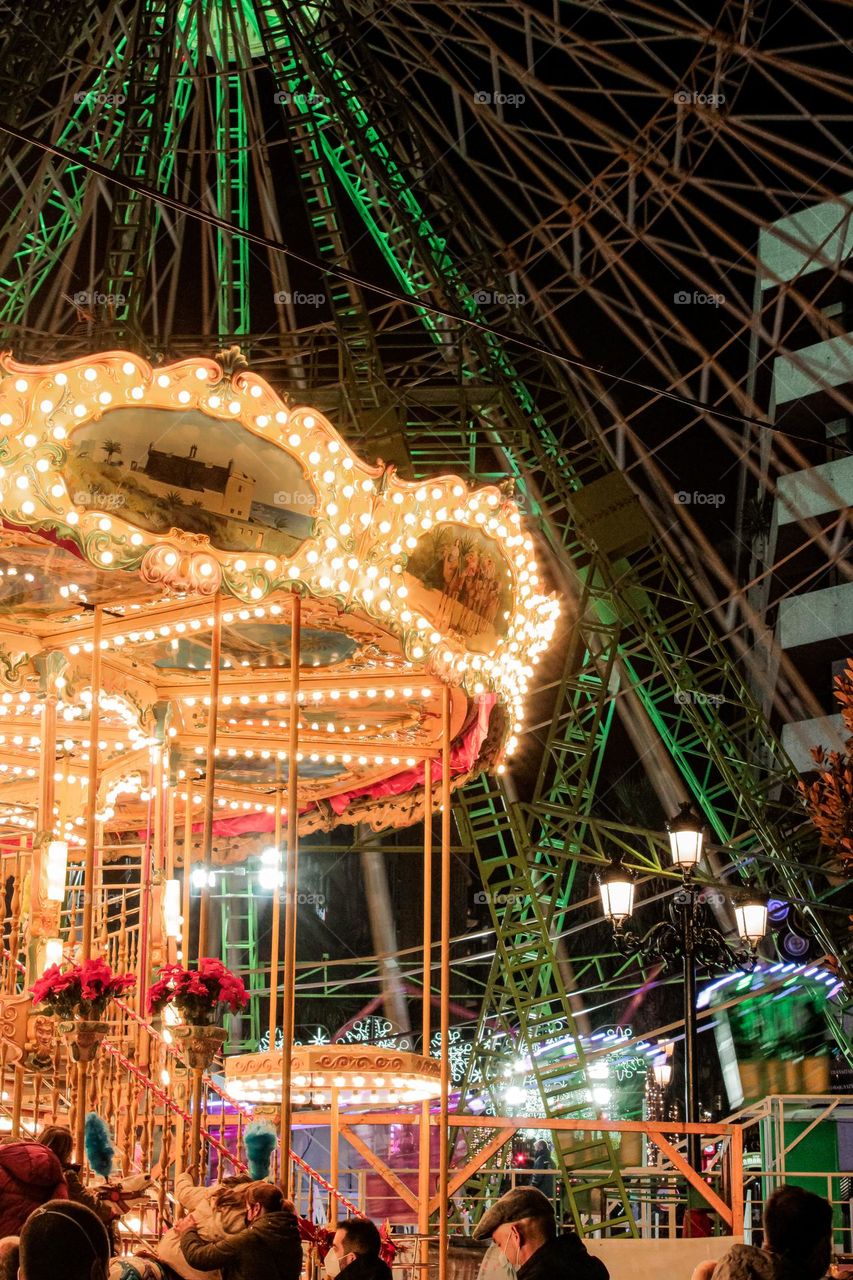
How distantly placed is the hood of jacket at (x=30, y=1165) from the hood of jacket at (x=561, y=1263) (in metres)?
2.60

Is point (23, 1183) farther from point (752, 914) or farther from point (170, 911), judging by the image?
point (752, 914)

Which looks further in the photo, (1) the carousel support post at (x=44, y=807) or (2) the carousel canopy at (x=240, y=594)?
(1) the carousel support post at (x=44, y=807)

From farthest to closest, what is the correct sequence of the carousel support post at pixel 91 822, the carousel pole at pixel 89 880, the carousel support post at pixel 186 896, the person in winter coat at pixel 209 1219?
the carousel support post at pixel 186 896
the carousel support post at pixel 91 822
the carousel pole at pixel 89 880
the person in winter coat at pixel 209 1219

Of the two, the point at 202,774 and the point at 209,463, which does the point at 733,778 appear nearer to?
the point at 202,774

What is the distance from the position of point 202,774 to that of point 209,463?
665cm

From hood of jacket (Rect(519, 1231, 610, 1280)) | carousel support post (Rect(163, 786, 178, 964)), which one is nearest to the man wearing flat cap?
hood of jacket (Rect(519, 1231, 610, 1280))

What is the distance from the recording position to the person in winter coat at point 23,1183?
267 inches

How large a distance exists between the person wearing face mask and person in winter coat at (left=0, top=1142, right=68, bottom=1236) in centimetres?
171

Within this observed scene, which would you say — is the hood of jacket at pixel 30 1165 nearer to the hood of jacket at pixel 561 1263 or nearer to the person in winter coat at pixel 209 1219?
the person in winter coat at pixel 209 1219

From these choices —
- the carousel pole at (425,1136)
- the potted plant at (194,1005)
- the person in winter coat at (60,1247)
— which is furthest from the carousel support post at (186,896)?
the person in winter coat at (60,1247)

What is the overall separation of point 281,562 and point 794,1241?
6.15 metres

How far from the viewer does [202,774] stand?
1584 cm

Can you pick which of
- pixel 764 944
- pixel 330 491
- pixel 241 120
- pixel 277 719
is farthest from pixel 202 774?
pixel 764 944

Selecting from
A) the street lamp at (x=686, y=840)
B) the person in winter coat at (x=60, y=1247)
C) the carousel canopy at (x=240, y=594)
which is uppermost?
the carousel canopy at (x=240, y=594)
